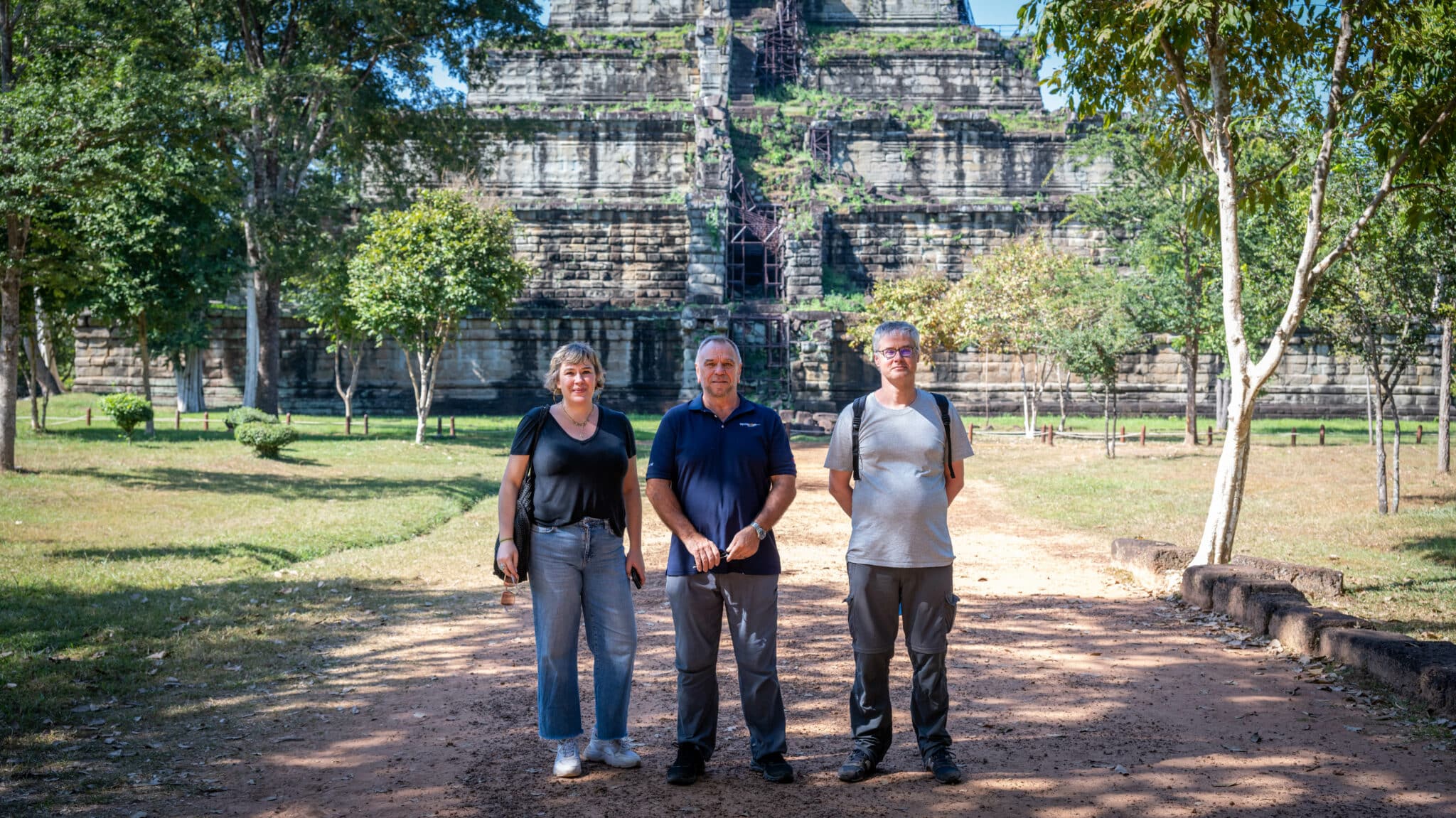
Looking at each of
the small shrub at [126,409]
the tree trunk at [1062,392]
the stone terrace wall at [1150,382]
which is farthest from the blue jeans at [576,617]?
the stone terrace wall at [1150,382]

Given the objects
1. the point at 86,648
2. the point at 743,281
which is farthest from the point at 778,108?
the point at 86,648

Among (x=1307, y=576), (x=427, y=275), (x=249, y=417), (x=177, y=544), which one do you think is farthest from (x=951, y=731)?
(x=427, y=275)

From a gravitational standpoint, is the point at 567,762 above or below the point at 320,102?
below

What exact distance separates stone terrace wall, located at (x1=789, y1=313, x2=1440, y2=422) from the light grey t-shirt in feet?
83.1

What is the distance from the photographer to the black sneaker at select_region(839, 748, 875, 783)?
15.3 feet

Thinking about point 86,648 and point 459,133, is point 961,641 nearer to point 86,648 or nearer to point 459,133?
point 86,648

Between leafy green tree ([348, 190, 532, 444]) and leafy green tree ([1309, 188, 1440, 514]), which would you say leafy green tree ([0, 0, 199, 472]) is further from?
leafy green tree ([1309, 188, 1440, 514])

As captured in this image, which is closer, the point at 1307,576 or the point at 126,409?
the point at 1307,576

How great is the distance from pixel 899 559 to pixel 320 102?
20.0m

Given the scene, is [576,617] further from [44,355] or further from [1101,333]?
[44,355]

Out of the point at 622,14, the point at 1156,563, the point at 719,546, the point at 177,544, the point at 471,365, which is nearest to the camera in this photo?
the point at 719,546

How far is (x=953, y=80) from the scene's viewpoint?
123 ft

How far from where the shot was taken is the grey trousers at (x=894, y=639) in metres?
4.70

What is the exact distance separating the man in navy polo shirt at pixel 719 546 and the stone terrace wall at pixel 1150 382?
2547 cm
